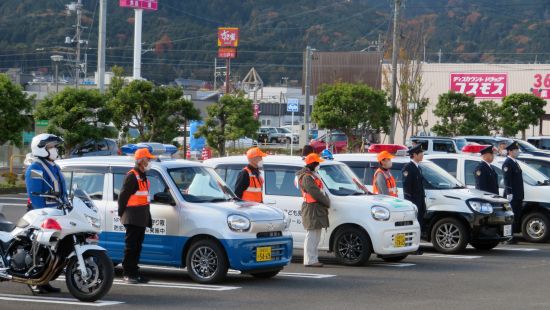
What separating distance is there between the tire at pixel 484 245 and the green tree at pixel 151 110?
20.0 meters

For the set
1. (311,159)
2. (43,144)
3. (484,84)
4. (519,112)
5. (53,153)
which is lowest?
(311,159)

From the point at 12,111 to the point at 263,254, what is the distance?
2208 cm

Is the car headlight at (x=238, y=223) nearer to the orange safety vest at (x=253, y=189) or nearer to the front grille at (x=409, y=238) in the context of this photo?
the orange safety vest at (x=253, y=189)

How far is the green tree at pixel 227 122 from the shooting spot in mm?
42750

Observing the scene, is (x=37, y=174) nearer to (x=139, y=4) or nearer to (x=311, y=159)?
(x=311, y=159)

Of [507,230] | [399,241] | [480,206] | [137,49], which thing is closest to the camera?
[399,241]

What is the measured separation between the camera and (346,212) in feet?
51.1

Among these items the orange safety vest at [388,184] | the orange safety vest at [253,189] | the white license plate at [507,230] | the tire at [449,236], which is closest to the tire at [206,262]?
the orange safety vest at [253,189]

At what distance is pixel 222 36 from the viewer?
11919 centimetres

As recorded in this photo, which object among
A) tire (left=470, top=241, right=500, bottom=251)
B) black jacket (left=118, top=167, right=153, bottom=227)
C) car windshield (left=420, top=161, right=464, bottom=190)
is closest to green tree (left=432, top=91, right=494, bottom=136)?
tire (left=470, top=241, right=500, bottom=251)

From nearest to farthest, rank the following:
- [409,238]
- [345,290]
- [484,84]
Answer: [345,290], [409,238], [484,84]

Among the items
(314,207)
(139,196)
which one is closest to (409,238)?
(314,207)

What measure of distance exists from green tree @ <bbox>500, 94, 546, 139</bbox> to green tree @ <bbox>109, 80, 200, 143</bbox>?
68.3 feet

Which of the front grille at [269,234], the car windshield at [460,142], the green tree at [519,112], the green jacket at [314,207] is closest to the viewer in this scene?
the front grille at [269,234]
